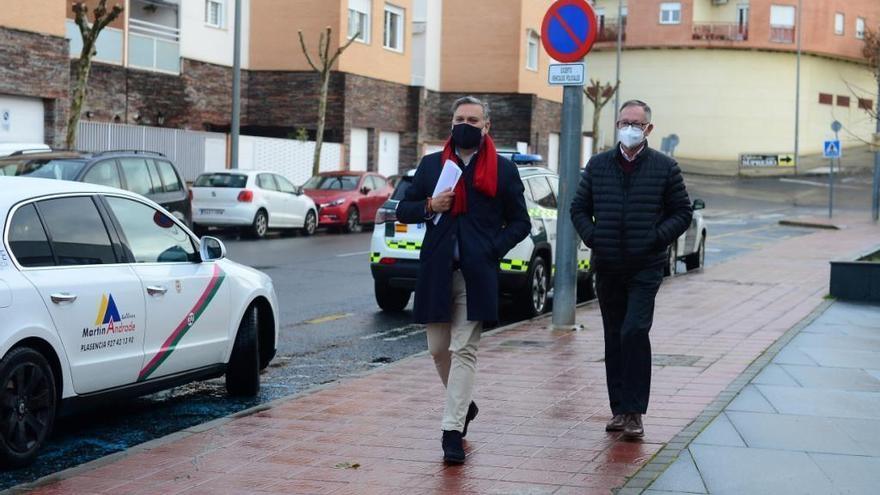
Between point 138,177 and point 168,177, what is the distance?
0.72 metres

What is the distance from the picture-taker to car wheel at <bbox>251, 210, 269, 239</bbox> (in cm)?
2803

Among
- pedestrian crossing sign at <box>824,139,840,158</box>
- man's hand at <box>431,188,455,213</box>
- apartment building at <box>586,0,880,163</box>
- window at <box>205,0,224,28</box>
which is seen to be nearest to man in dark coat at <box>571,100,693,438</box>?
man's hand at <box>431,188,455,213</box>

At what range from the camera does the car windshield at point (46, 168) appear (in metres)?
15.0

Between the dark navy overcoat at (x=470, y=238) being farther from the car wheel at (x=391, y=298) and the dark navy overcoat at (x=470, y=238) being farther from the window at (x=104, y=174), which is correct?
the window at (x=104, y=174)

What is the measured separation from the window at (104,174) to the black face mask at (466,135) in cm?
952

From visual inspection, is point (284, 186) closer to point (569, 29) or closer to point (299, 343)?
point (299, 343)

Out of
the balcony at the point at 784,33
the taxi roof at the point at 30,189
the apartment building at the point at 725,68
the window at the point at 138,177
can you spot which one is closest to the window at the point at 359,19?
the window at the point at 138,177

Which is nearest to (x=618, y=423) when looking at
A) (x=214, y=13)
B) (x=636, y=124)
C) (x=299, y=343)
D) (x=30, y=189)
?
(x=636, y=124)

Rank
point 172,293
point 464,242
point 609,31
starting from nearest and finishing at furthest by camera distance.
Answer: point 464,242, point 172,293, point 609,31

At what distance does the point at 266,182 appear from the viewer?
28.9 m

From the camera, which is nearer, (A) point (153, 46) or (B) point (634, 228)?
(B) point (634, 228)

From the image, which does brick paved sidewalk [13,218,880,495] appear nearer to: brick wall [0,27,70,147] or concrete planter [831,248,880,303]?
concrete planter [831,248,880,303]

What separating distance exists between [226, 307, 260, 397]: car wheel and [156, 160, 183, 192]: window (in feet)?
28.4

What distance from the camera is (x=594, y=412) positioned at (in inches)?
334
